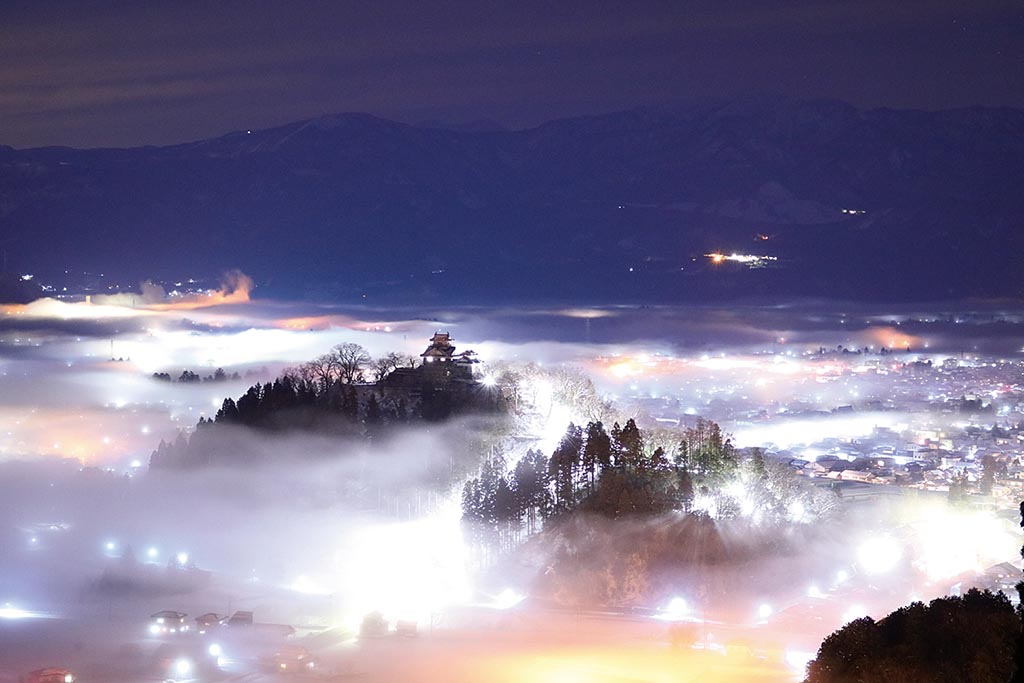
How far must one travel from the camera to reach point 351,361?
2484 inches

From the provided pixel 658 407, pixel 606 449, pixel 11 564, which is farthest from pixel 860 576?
pixel 658 407

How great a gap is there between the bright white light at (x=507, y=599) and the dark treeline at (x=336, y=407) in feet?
42.4

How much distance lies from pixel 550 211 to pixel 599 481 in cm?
13299

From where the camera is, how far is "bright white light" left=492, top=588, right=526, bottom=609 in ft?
127

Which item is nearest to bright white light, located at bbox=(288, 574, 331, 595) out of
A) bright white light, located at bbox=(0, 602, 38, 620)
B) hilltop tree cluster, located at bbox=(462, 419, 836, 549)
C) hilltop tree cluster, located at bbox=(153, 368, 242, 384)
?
hilltop tree cluster, located at bbox=(462, 419, 836, 549)

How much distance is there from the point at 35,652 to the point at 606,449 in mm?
18461

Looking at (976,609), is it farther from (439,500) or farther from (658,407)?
(658,407)

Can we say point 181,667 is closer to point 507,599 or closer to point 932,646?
point 507,599

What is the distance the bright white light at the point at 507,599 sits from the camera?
38.8 m

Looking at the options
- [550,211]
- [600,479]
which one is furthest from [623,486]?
[550,211]

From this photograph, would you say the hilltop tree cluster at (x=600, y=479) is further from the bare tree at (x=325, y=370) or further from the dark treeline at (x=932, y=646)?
the dark treeline at (x=932, y=646)

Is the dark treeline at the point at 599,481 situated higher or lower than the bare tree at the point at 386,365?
lower

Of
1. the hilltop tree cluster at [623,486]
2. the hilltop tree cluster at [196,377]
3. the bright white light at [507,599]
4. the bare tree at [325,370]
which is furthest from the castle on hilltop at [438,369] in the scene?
the hilltop tree cluster at [196,377]

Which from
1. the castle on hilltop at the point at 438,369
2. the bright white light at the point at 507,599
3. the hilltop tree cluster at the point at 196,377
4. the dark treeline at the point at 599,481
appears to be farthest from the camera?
the hilltop tree cluster at the point at 196,377
